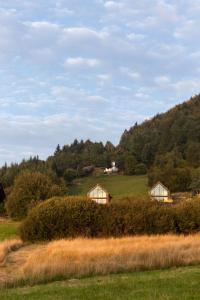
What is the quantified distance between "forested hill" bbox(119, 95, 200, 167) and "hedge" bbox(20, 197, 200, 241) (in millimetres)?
88793

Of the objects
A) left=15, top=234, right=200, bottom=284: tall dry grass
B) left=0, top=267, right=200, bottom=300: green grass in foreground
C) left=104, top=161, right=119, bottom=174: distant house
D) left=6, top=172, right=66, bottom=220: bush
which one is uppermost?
left=104, top=161, right=119, bottom=174: distant house

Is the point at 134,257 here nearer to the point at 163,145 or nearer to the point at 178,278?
the point at 178,278

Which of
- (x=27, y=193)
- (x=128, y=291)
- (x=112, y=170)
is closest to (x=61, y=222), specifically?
(x=128, y=291)

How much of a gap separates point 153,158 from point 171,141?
6.88 meters

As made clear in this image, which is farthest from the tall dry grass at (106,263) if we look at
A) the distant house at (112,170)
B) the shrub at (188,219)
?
the distant house at (112,170)

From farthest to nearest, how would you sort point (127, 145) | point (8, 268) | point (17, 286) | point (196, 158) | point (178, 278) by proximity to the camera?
1. point (127, 145)
2. point (196, 158)
3. point (8, 268)
4. point (17, 286)
5. point (178, 278)

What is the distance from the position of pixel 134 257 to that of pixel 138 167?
11696 cm

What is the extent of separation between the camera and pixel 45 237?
4216 centimetres

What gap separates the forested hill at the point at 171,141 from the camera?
134500 millimetres

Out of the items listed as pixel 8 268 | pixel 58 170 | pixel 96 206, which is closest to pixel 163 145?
pixel 58 170

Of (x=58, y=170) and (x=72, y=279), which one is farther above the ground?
(x=58, y=170)

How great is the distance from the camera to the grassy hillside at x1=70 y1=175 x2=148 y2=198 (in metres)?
111

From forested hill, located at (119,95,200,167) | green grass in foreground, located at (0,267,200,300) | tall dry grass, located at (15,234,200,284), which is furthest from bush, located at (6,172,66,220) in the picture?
green grass in foreground, located at (0,267,200,300)

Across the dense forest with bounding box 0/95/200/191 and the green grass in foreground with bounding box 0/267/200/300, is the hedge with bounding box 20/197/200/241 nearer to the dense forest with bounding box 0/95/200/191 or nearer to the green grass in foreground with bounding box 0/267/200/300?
the green grass in foreground with bounding box 0/267/200/300
